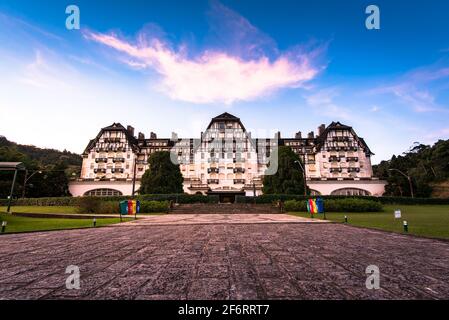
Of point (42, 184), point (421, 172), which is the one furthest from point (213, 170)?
point (421, 172)

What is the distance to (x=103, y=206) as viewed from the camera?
28844 mm

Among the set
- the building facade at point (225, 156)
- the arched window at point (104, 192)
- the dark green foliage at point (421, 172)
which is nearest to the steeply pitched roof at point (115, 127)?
the building facade at point (225, 156)

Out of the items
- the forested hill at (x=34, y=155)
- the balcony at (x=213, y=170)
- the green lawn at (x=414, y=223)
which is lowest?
the green lawn at (x=414, y=223)

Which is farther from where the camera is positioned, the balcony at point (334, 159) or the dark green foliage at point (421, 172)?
the balcony at point (334, 159)

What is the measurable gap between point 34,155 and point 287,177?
121 metres

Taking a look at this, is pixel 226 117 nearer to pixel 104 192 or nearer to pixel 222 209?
pixel 222 209

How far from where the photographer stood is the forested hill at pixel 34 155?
183 feet

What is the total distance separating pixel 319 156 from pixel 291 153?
66.7 ft

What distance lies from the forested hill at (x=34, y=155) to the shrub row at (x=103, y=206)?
43809 mm

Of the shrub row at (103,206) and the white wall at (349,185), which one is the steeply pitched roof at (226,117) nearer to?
the white wall at (349,185)

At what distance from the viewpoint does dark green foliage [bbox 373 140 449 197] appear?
43.7 m

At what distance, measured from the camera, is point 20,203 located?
127 ft
